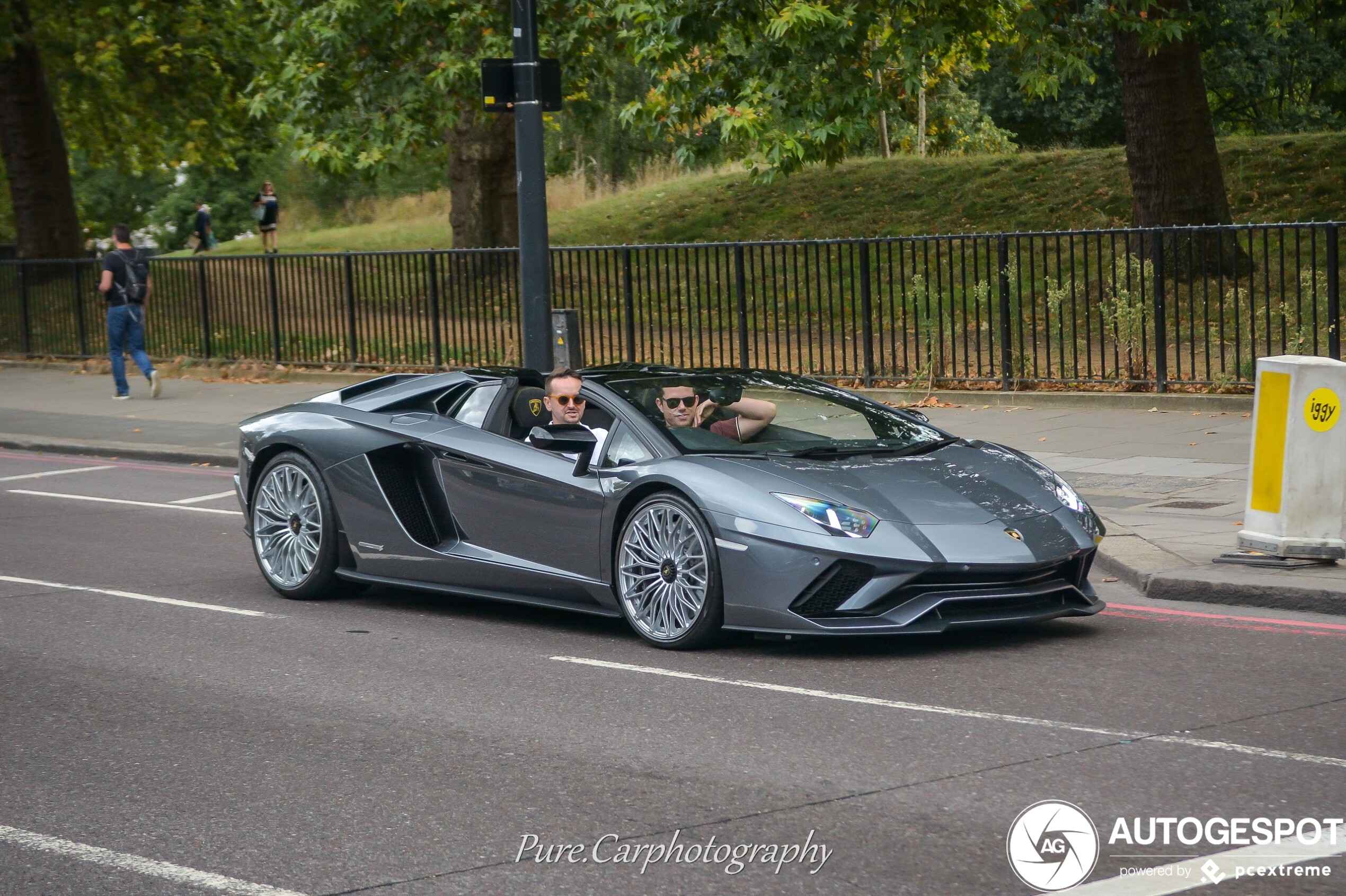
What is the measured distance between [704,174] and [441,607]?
29918 mm

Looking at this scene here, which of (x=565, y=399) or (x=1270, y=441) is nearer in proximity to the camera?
(x=565, y=399)

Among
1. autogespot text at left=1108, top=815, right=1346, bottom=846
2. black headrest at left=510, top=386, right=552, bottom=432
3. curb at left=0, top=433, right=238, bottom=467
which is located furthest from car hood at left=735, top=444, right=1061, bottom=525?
curb at left=0, top=433, right=238, bottom=467

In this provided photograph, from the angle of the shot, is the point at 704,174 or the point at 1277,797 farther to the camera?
the point at 704,174

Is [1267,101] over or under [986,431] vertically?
over

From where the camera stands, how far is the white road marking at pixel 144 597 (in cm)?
866

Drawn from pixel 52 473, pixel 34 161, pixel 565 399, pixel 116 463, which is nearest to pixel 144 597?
pixel 565 399

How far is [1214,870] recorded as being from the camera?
14.0 ft

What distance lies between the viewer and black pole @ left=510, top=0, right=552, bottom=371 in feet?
41.6

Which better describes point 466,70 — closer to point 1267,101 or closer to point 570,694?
point 570,694

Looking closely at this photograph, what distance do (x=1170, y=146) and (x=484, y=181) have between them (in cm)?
1189

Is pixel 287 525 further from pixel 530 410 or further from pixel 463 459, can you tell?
pixel 530 410

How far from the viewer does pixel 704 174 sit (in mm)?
37781

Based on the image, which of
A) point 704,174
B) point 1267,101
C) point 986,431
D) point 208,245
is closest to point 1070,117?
point 1267,101

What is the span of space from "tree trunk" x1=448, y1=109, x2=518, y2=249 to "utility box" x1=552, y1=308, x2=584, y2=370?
47.5ft
